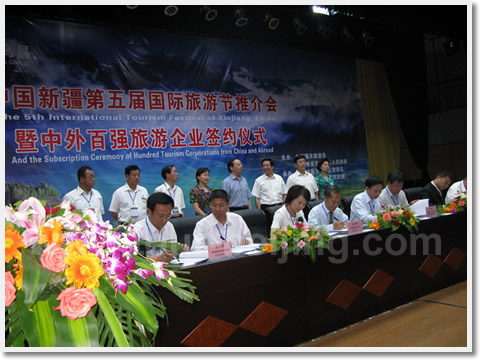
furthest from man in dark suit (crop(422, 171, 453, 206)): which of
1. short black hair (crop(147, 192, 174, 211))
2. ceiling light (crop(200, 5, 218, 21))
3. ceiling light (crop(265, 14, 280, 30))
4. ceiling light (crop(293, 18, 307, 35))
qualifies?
short black hair (crop(147, 192, 174, 211))

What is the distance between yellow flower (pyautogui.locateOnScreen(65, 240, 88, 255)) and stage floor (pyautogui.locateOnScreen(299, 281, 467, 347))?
5.53 ft

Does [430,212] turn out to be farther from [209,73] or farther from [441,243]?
[209,73]

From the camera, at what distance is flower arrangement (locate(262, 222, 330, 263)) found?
2.28m

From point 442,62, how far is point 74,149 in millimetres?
6392

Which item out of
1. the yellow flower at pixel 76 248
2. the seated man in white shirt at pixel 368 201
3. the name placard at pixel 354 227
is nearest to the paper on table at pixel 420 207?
the seated man in white shirt at pixel 368 201

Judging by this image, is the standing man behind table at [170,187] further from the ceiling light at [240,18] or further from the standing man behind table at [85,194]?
the ceiling light at [240,18]

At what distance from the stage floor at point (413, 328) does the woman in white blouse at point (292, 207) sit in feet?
2.54

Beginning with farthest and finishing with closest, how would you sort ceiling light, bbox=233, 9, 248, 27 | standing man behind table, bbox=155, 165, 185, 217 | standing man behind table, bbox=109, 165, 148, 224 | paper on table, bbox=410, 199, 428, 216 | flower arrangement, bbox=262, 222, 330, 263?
ceiling light, bbox=233, 9, 248, 27, standing man behind table, bbox=155, 165, 185, 217, standing man behind table, bbox=109, 165, 148, 224, paper on table, bbox=410, 199, 428, 216, flower arrangement, bbox=262, 222, 330, 263

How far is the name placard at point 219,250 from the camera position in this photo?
2072 millimetres

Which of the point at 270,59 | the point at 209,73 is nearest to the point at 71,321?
the point at 209,73

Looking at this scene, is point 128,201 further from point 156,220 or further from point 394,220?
point 394,220

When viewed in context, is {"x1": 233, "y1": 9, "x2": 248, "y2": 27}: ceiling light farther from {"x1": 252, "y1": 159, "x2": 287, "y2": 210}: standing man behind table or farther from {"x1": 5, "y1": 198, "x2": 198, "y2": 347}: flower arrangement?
{"x1": 5, "y1": 198, "x2": 198, "y2": 347}: flower arrangement

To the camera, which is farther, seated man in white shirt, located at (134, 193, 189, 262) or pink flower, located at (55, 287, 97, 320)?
seated man in white shirt, located at (134, 193, 189, 262)

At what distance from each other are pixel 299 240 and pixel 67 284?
1557 mm
